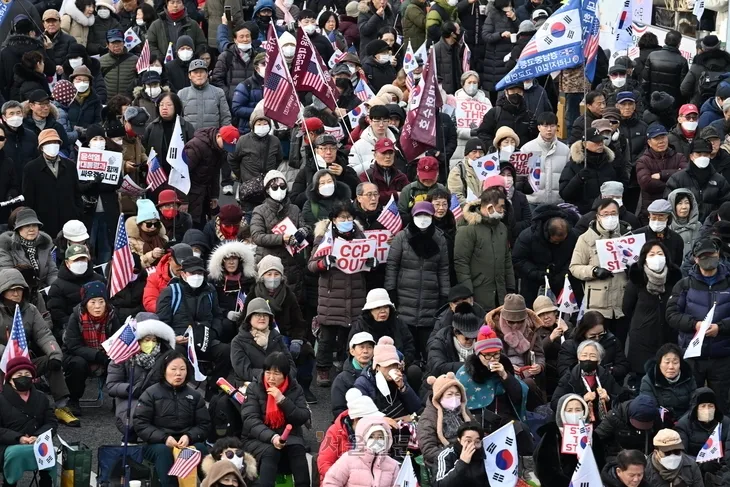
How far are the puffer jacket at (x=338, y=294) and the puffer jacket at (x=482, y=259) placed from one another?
3.12ft

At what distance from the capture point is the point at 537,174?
21750 mm

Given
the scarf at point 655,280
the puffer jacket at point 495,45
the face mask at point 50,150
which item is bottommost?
the scarf at point 655,280

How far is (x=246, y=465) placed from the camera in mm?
16359

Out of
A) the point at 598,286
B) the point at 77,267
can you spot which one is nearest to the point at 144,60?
the point at 77,267

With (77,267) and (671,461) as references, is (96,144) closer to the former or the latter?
(77,267)

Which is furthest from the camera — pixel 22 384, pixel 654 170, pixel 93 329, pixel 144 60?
pixel 144 60

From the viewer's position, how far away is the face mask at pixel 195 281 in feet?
60.4

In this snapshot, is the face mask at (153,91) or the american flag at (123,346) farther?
the face mask at (153,91)

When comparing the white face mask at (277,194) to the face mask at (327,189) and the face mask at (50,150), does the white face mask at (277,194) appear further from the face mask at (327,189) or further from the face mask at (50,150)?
the face mask at (50,150)

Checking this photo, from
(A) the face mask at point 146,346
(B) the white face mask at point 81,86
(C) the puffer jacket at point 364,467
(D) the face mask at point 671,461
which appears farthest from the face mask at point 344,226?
(B) the white face mask at point 81,86

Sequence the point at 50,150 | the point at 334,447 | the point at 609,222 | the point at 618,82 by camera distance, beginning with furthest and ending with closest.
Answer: the point at 618,82 → the point at 50,150 → the point at 609,222 → the point at 334,447

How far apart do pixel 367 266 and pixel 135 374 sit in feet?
9.81

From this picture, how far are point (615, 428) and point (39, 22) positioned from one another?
1209cm

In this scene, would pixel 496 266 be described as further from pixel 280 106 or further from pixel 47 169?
pixel 47 169
